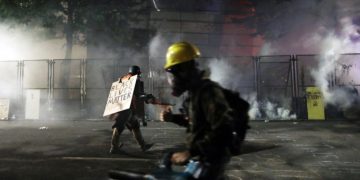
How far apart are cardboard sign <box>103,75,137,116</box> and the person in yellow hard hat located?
4300 millimetres

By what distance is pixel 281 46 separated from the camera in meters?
21.6

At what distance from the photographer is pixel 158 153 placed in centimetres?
740

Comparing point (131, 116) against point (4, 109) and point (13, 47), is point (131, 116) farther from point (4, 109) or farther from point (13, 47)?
point (13, 47)

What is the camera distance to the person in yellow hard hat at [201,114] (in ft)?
7.44

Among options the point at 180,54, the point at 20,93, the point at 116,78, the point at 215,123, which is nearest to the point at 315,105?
the point at 116,78

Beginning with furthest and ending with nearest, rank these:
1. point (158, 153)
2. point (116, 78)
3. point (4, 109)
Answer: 1. point (116, 78)
2. point (4, 109)
3. point (158, 153)

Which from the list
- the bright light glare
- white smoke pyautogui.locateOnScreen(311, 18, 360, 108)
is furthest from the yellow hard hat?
the bright light glare

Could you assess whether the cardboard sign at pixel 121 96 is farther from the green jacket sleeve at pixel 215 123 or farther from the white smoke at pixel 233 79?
the white smoke at pixel 233 79

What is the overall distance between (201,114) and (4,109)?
583 inches

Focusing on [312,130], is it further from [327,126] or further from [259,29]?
[259,29]

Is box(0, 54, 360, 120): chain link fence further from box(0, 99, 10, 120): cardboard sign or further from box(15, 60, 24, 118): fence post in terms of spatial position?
box(0, 99, 10, 120): cardboard sign

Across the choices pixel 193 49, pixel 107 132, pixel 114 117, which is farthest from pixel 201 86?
pixel 107 132

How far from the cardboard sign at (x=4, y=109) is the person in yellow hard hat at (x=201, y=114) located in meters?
14.3

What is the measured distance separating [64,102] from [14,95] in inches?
111
